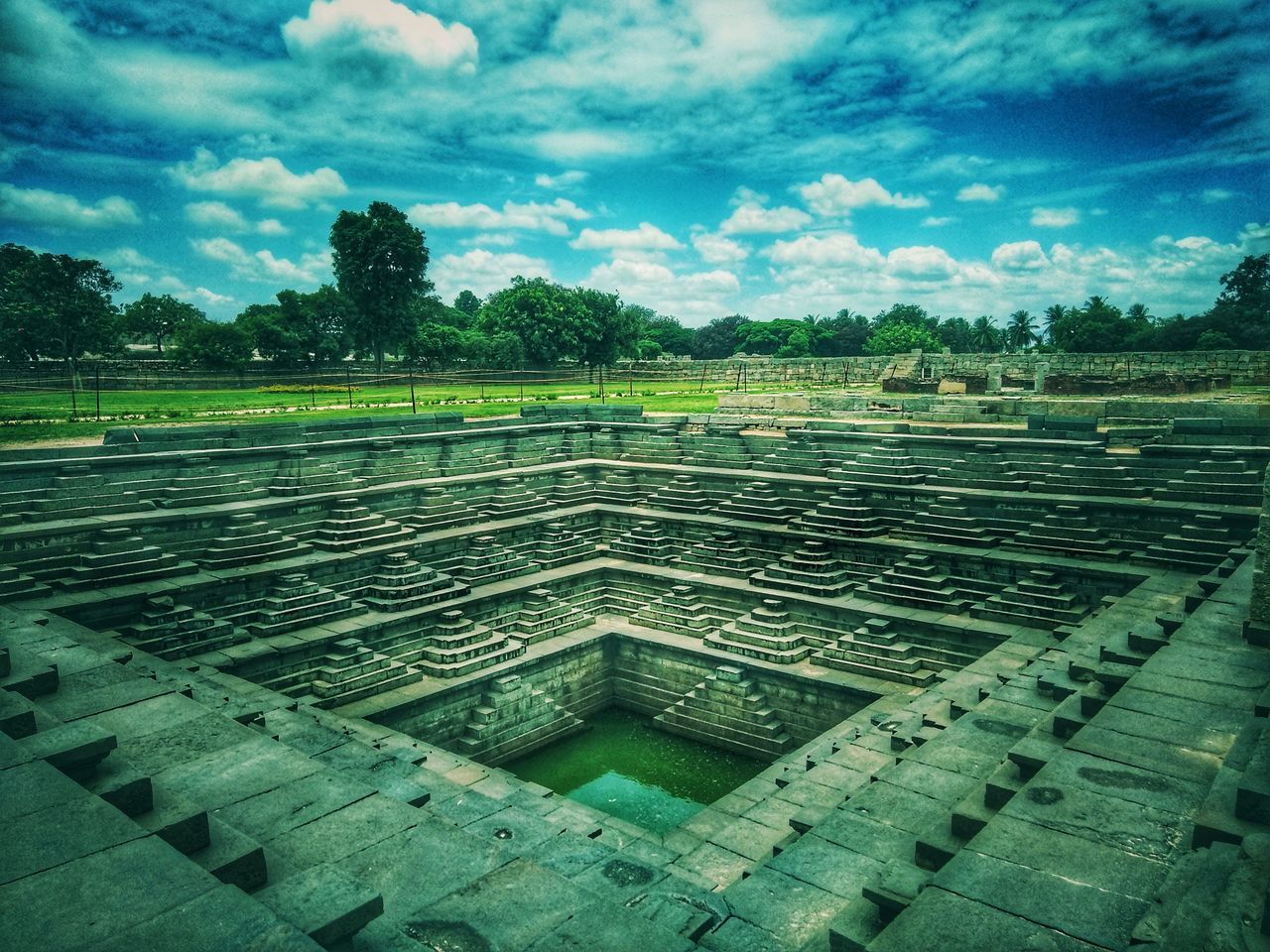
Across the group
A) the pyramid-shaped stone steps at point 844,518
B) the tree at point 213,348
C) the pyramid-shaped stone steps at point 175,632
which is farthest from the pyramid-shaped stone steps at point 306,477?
the tree at point 213,348

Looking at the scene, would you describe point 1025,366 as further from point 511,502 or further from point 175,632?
point 175,632

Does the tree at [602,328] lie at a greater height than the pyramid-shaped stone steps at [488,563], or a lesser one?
greater

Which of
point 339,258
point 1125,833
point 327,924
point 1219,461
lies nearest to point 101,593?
point 327,924

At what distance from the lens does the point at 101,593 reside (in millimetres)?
11133

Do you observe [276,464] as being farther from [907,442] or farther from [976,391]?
[976,391]

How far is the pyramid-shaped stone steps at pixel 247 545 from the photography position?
12.9 metres

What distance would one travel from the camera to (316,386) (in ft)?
89.6

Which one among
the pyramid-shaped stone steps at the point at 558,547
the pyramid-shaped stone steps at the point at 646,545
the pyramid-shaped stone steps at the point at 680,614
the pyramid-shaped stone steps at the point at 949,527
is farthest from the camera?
the pyramid-shaped stone steps at the point at 646,545

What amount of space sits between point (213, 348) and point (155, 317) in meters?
29.2

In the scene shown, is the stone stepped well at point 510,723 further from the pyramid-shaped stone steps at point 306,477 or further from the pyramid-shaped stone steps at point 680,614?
the pyramid-shaped stone steps at point 306,477

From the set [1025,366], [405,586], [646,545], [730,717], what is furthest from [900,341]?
[405,586]

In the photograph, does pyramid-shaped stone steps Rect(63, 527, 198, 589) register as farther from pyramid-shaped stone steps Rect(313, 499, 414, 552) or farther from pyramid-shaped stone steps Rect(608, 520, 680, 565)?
pyramid-shaped stone steps Rect(608, 520, 680, 565)

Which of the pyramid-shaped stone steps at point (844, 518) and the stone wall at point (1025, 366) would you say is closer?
the pyramid-shaped stone steps at point (844, 518)

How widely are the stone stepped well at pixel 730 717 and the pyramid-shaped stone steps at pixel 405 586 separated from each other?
4500mm
